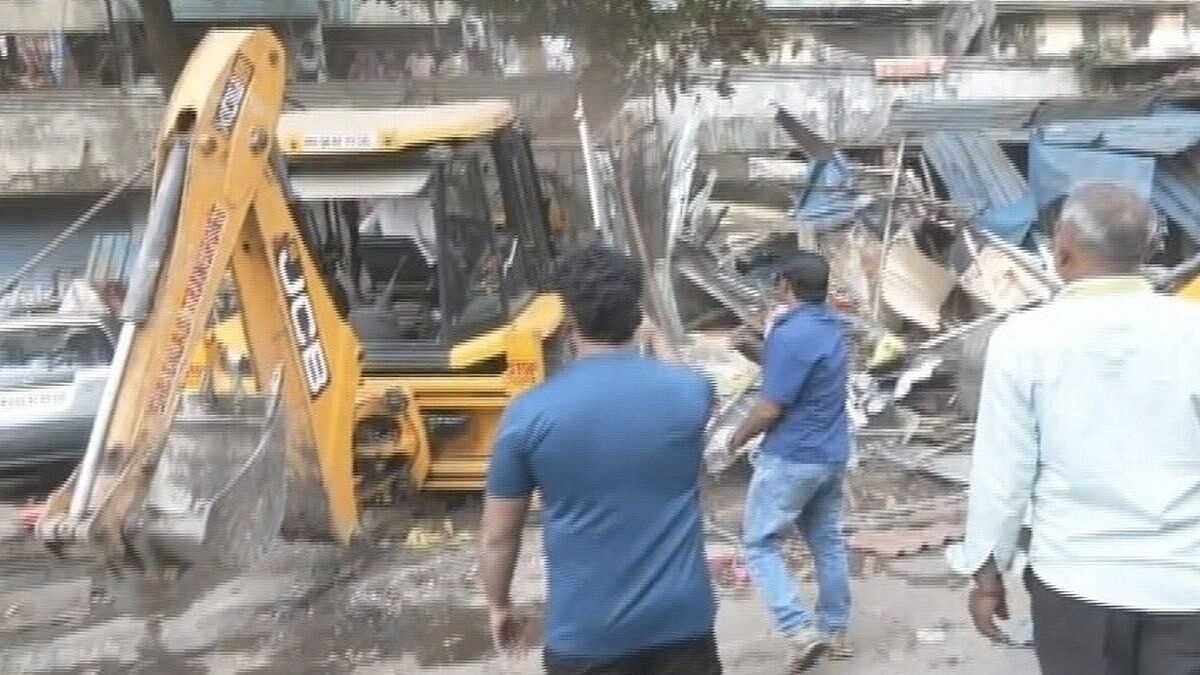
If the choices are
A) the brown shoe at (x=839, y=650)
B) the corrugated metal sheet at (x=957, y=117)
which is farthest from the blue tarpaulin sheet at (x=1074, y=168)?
the brown shoe at (x=839, y=650)

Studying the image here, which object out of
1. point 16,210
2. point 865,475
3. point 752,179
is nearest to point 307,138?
point 865,475

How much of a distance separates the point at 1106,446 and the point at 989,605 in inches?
20.0

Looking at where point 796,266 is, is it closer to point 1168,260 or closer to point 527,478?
point 527,478

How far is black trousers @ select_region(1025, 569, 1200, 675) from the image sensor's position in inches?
101

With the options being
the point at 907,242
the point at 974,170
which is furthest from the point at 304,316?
the point at 974,170

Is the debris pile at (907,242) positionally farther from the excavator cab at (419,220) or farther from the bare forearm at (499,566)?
the bare forearm at (499,566)

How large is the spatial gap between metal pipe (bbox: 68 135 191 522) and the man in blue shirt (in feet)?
7.47

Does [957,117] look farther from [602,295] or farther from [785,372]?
[602,295]

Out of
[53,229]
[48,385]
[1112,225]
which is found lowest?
[48,385]

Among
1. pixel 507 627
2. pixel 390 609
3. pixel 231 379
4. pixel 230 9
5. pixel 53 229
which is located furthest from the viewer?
pixel 230 9

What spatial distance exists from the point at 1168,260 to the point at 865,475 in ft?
20.4

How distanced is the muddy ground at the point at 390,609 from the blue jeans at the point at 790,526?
35 cm

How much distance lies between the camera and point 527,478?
285cm

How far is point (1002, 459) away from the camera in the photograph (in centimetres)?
269
